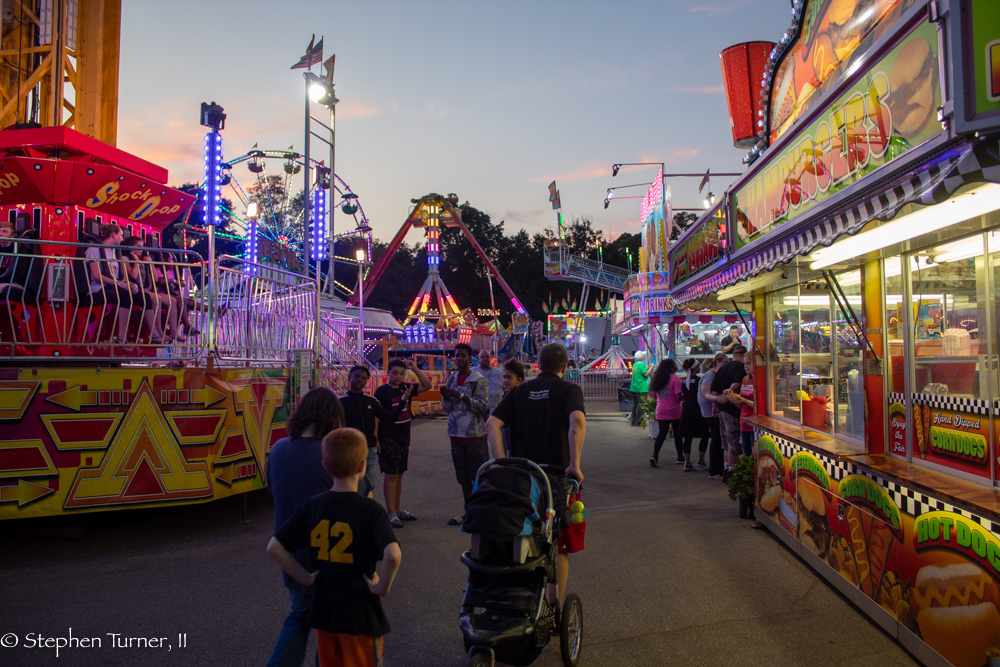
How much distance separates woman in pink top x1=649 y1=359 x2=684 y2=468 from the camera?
10.1m

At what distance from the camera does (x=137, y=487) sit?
6.16 meters

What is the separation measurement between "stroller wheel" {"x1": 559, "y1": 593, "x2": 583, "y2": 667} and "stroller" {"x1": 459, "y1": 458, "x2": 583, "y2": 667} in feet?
0.40

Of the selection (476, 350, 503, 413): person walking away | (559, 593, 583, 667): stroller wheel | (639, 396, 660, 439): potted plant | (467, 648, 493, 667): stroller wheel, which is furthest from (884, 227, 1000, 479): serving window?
(639, 396, 660, 439): potted plant

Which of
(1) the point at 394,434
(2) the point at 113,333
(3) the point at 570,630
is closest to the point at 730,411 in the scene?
(1) the point at 394,434

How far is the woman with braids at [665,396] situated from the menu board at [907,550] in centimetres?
454

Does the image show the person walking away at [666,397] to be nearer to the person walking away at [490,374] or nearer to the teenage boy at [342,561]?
the person walking away at [490,374]

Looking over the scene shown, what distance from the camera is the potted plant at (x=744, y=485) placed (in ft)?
22.2

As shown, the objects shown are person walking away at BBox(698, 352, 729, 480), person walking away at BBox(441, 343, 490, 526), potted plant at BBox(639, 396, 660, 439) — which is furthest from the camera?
potted plant at BBox(639, 396, 660, 439)

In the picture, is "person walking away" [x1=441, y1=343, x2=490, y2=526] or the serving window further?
"person walking away" [x1=441, y1=343, x2=490, y2=526]

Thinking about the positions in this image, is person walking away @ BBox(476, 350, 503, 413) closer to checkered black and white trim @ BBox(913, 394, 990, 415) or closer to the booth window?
the booth window

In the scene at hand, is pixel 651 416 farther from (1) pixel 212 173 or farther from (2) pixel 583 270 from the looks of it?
(2) pixel 583 270

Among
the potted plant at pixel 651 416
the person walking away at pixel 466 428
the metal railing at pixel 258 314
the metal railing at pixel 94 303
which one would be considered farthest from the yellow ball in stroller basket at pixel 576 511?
the potted plant at pixel 651 416

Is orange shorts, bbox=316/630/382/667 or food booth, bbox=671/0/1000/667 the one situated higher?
food booth, bbox=671/0/1000/667

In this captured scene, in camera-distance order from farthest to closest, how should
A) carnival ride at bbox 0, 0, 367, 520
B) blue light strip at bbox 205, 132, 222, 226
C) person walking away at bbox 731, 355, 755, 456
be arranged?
blue light strip at bbox 205, 132, 222, 226, person walking away at bbox 731, 355, 755, 456, carnival ride at bbox 0, 0, 367, 520
